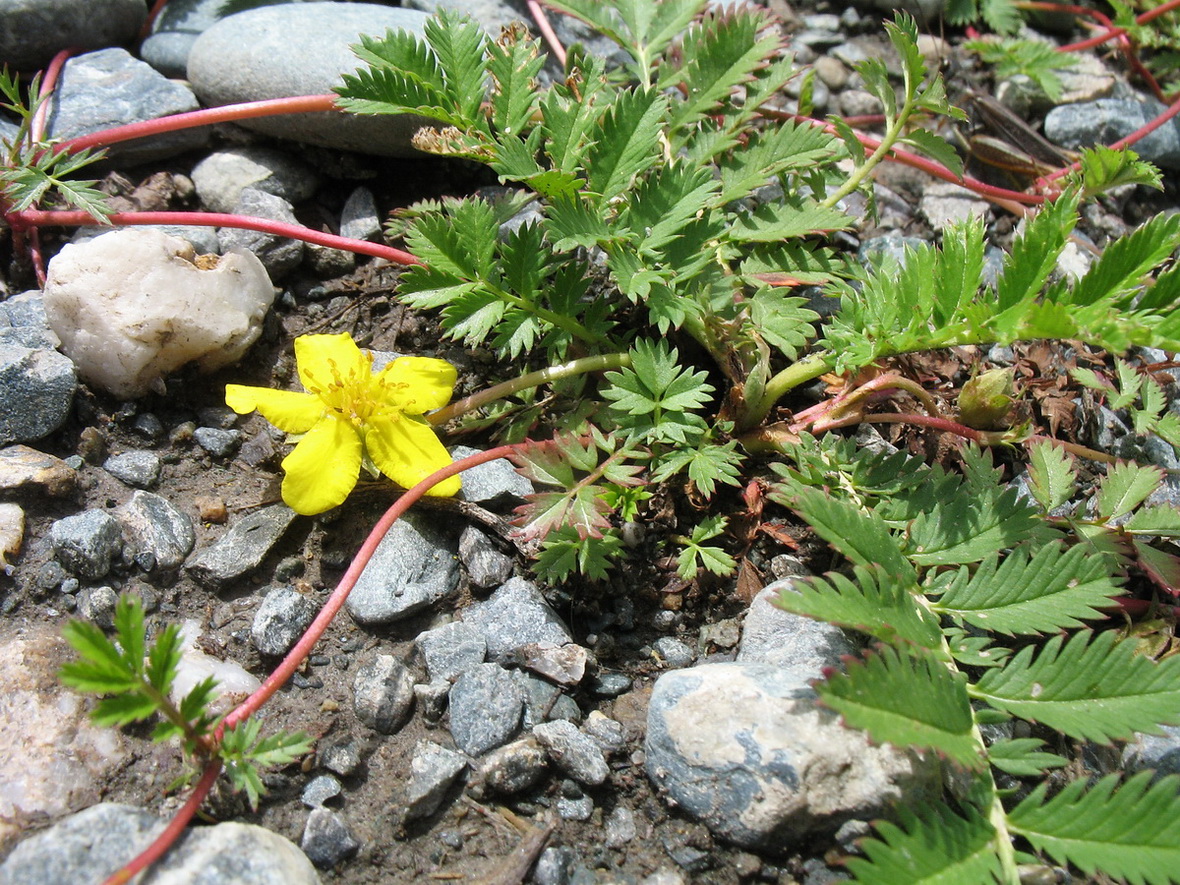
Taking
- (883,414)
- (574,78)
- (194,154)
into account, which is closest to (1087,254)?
(883,414)

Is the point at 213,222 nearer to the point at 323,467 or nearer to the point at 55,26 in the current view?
the point at 323,467

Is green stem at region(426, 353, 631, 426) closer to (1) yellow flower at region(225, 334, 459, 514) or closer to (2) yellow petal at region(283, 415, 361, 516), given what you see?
(1) yellow flower at region(225, 334, 459, 514)

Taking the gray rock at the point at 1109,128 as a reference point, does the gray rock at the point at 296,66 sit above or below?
below

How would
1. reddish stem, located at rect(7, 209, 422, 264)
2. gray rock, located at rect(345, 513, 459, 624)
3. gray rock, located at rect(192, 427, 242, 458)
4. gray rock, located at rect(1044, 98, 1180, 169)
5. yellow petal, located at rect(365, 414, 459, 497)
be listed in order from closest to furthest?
1. gray rock, located at rect(345, 513, 459, 624)
2. yellow petal, located at rect(365, 414, 459, 497)
3. gray rock, located at rect(192, 427, 242, 458)
4. reddish stem, located at rect(7, 209, 422, 264)
5. gray rock, located at rect(1044, 98, 1180, 169)

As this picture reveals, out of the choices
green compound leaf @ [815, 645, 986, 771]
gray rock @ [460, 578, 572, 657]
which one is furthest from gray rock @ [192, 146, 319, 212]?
green compound leaf @ [815, 645, 986, 771]

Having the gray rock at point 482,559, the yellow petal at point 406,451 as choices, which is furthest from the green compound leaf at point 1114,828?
the yellow petal at point 406,451

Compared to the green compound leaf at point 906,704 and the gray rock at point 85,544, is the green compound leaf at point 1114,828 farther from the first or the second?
the gray rock at point 85,544

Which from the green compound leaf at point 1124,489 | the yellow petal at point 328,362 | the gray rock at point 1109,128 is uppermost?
the gray rock at point 1109,128

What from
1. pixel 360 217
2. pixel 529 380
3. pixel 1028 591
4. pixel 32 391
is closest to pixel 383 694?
pixel 529 380
